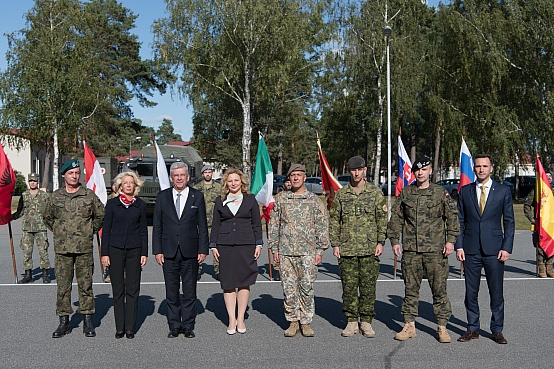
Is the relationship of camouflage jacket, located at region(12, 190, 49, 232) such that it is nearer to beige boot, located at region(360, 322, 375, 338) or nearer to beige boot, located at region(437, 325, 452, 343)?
beige boot, located at region(360, 322, 375, 338)

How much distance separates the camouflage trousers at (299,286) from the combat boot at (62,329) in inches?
97.3

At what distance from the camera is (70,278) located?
7.09 m

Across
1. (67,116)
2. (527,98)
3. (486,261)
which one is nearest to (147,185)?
(67,116)

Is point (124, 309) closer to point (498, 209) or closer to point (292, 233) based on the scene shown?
point (292, 233)

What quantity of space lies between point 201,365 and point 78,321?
2.58 metres

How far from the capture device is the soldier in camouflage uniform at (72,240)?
6.98m

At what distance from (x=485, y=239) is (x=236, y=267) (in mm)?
2761

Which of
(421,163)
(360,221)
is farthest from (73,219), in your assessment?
(421,163)

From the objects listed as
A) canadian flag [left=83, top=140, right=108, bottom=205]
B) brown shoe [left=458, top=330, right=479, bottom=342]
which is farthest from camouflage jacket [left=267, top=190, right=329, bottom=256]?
canadian flag [left=83, top=140, right=108, bottom=205]

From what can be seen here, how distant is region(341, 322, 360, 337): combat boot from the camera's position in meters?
6.88

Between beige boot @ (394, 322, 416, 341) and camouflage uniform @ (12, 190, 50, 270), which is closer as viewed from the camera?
beige boot @ (394, 322, 416, 341)

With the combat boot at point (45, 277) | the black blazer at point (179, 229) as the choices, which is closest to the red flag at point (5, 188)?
the combat boot at point (45, 277)

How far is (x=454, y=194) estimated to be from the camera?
43469mm

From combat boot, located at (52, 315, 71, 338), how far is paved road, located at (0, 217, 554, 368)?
78 millimetres
